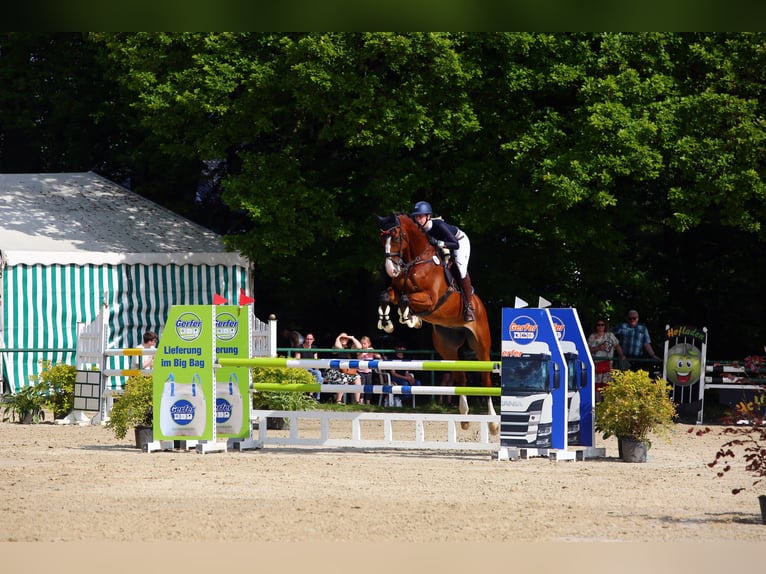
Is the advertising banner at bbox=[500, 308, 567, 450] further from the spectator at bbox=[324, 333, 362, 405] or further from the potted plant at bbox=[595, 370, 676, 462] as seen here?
the spectator at bbox=[324, 333, 362, 405]

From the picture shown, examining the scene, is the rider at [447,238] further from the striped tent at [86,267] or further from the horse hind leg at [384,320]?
the striped tent at [86,267]

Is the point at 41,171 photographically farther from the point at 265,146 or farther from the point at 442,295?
the point at 442,295

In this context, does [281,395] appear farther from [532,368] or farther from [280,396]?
[532,368]

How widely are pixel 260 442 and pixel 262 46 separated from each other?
9.14 meters

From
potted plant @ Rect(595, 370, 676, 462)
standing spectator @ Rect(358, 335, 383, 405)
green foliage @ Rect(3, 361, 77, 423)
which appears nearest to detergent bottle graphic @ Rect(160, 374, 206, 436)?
potted plant @ Rect(595, 370, 676, 462)

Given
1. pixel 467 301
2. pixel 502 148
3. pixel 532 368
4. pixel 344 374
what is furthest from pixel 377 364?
pixel 502 148

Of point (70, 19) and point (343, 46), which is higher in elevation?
point (343, 46)

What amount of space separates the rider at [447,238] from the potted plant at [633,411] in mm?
2601

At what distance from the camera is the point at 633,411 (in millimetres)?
Result: 11766

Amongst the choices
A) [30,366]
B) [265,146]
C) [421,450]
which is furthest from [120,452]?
[265,146]

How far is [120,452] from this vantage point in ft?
40.7

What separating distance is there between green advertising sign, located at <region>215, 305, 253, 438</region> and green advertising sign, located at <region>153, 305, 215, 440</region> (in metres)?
0.41

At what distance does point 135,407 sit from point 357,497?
4488mm

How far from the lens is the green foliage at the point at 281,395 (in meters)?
14.4
